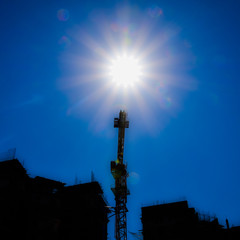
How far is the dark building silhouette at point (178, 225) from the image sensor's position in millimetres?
44281

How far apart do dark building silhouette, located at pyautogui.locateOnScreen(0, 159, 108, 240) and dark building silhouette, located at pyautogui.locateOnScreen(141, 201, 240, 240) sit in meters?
8.86

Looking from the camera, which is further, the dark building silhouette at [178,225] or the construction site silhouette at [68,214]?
the dark building silhouette at [178,225]

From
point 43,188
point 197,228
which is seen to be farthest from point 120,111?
point 197,228

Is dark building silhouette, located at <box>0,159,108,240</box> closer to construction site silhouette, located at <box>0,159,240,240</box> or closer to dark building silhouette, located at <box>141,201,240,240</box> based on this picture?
construction site silhouette, located at <box>0,159,240,240</box>

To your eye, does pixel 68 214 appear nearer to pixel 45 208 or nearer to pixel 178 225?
pixel 45 208

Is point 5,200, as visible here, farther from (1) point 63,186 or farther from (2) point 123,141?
(2) point 123,141

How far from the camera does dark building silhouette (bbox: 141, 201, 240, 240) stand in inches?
1743

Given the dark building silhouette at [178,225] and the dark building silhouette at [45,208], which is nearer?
the dark building silhouette at [45,208]

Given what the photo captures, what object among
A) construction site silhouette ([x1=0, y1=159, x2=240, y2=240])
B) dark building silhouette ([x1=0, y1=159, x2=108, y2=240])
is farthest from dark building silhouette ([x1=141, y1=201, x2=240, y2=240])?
dark building silhouette ([x1=0, y1=159, x2=108, y2=240])

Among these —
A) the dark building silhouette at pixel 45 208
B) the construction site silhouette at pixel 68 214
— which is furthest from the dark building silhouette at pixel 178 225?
the dark building silhouette at pixel 45 208

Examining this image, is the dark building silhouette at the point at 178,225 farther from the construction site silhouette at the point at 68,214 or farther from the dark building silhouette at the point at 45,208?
the dark building silhouette at the point at 45,208

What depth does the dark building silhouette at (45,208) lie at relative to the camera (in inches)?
1409

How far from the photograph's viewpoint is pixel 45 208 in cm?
3956

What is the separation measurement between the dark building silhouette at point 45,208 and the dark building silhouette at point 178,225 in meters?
8.86
